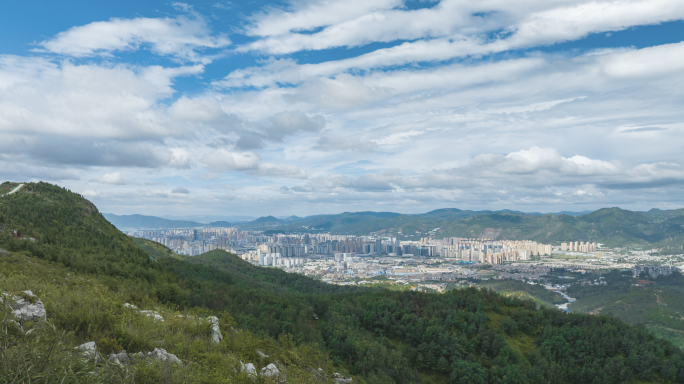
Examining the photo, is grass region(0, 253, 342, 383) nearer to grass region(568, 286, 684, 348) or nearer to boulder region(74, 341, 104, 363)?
boulder region(74, 341, 104, 363)

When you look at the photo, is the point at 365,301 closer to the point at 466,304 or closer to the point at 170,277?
the point at 466,304

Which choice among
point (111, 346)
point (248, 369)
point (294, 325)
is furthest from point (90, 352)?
point (294, 325)

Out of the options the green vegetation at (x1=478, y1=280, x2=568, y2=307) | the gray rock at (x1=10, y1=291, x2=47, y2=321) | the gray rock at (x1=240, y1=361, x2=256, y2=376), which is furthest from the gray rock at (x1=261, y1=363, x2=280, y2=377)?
the green vegetation at (x1=478, y1=280, x2=568, y2=307)

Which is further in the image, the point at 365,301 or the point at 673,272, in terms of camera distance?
the point at 673,272

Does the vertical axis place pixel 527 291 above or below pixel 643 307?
below

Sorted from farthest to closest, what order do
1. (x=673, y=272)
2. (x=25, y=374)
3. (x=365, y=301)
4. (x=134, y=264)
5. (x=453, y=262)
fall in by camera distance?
1. (x=453, y=262)
2. (x=673, y=272)
3. (x=365, y=301)
4. (x=134, y=264)
5. (x=25, y=374)

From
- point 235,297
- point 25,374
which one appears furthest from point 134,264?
point 25,374

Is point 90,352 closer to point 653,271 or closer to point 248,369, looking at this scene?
point 248,369
